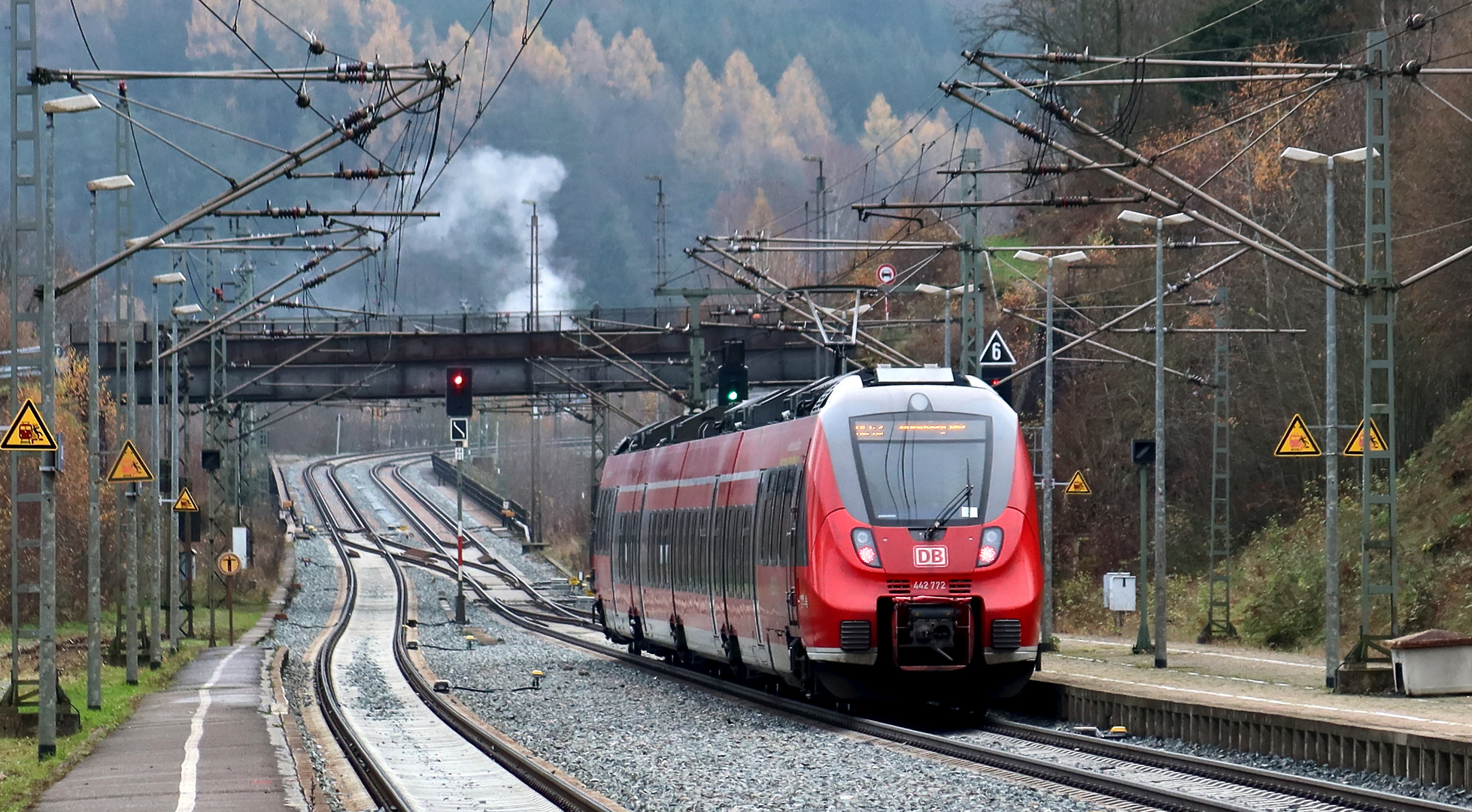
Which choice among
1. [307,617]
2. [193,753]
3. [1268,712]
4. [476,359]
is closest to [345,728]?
[193,753]

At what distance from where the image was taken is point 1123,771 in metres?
16.5

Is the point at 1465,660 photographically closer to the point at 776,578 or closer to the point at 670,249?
the point at 776,578

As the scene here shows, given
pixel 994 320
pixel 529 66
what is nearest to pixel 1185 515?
pixel 994 320

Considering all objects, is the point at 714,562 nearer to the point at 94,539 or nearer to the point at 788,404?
the point at 788,404

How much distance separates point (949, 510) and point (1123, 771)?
4.92 m

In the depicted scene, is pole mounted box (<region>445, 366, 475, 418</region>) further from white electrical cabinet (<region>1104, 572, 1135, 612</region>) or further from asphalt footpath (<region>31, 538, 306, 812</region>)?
white electrical cabinet (<region>1104, 572, 1135, 612</region>)

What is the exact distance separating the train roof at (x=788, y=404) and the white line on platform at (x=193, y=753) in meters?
7.95

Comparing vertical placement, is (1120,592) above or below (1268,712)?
below

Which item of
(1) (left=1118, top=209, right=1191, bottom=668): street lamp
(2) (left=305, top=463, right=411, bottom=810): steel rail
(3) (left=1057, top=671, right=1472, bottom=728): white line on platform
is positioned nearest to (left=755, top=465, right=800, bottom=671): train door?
(3) (left=1057, top=671, right=1472, bottom=728): white line on platform

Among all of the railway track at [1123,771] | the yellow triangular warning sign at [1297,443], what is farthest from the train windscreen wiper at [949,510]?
the yellow triangular warning sign at [1297,443]

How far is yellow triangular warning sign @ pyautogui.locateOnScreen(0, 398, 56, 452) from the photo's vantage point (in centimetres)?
1933

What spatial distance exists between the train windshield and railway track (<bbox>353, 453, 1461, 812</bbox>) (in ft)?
7.89

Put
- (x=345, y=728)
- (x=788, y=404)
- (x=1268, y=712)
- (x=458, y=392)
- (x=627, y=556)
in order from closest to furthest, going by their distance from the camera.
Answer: (x=1268, y=712)
(x=345, y=728)
(x=788, y=404)
(x=627, y=556)
(x=458, y=392)

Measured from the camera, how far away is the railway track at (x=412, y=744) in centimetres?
1616
